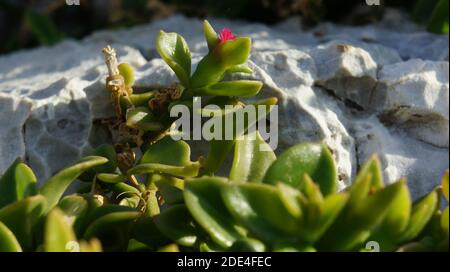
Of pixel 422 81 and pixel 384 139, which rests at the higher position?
pixel 422 81

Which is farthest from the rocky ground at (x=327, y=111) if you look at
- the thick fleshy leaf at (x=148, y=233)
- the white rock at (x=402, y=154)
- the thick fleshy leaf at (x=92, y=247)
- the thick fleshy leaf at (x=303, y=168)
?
the thick fleshy leaf at (x=92, y=247)

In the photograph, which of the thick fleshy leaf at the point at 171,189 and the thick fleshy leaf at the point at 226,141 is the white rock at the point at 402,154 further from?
the thick fleshy leaf at the point at 171,189

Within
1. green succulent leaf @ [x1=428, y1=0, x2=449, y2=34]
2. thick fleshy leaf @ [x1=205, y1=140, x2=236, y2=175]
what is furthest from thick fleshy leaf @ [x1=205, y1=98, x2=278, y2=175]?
green succulent leaf @ [x1=428, y1=0, x2=449, y2=34]

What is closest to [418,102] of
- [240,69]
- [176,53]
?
[240,69]
